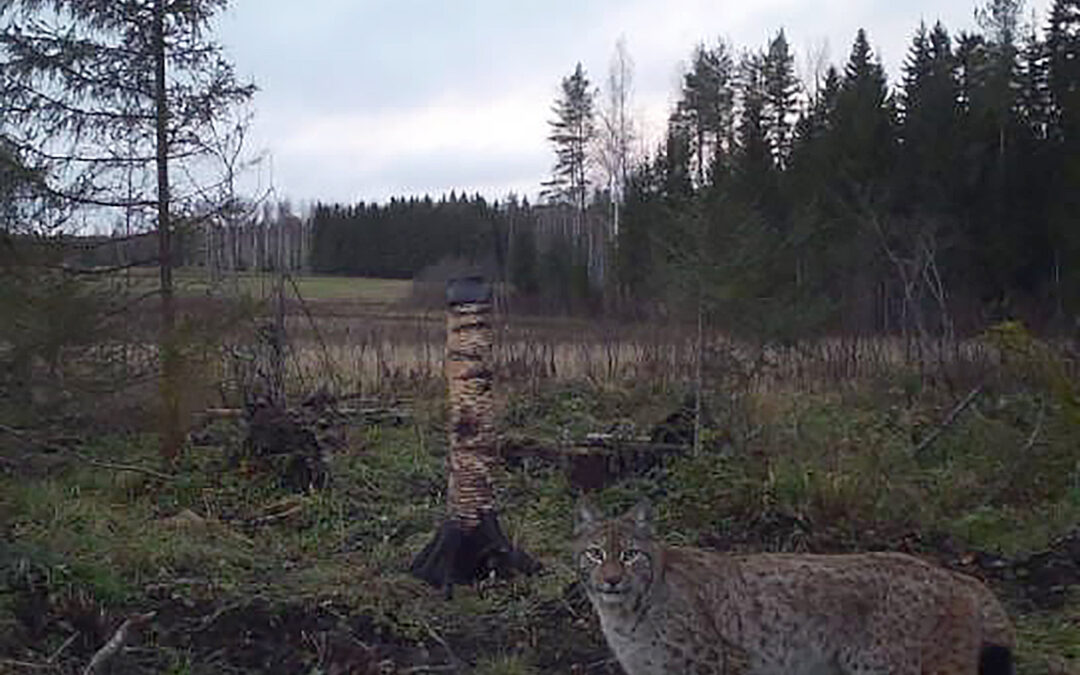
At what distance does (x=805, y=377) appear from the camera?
17797mm

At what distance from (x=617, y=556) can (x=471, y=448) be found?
254 cm

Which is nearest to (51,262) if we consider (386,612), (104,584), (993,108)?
(104,584)

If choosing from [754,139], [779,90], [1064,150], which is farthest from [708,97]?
[1064,150]

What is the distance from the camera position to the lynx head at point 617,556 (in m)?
5.70

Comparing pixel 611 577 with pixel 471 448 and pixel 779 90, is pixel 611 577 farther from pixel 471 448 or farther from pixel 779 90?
pixel 779 90

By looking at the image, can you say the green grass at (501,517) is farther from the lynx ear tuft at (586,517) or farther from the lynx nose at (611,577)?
the lynx nose at (611,577)

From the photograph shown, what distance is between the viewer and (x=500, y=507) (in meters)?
10.5

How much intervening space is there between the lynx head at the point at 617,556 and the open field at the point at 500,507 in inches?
36.3

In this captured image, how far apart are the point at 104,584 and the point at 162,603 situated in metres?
0.35

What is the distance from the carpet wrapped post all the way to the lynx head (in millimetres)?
2181

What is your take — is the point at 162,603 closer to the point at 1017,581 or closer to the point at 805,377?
the point at 1017,581

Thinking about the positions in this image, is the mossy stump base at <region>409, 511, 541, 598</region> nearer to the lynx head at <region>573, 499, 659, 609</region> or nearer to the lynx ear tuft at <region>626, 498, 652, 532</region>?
the lynx head at <region>573, 499, 659, 609</region>

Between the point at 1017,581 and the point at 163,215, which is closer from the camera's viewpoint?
the point at 1017,581

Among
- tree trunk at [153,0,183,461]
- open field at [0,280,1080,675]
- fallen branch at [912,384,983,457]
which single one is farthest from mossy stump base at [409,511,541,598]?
fallen branch at [912,384,983,457]
